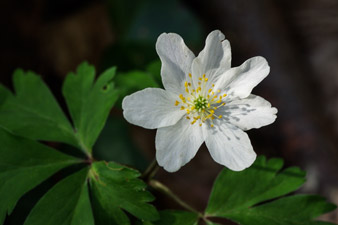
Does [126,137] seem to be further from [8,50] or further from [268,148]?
[268,148]

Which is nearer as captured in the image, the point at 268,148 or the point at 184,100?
the point at 184,100

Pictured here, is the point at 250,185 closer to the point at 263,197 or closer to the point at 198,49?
the point at 263,197

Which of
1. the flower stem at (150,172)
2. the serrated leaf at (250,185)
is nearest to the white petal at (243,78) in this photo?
the serrated leaf at (250,185)

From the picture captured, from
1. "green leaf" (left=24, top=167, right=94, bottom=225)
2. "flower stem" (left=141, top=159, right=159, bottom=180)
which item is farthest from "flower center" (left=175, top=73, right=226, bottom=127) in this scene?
"green leaf" (left=24, top=167, right=94, bottom=225)

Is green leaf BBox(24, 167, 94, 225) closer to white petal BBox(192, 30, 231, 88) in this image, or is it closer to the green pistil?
the green pistil

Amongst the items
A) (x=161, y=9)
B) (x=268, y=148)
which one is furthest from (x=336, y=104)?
(x=161, y=9)

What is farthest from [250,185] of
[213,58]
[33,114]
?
[33,114]

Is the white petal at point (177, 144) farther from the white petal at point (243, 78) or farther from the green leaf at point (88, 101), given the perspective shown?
the green leaf at point (88, 101)
